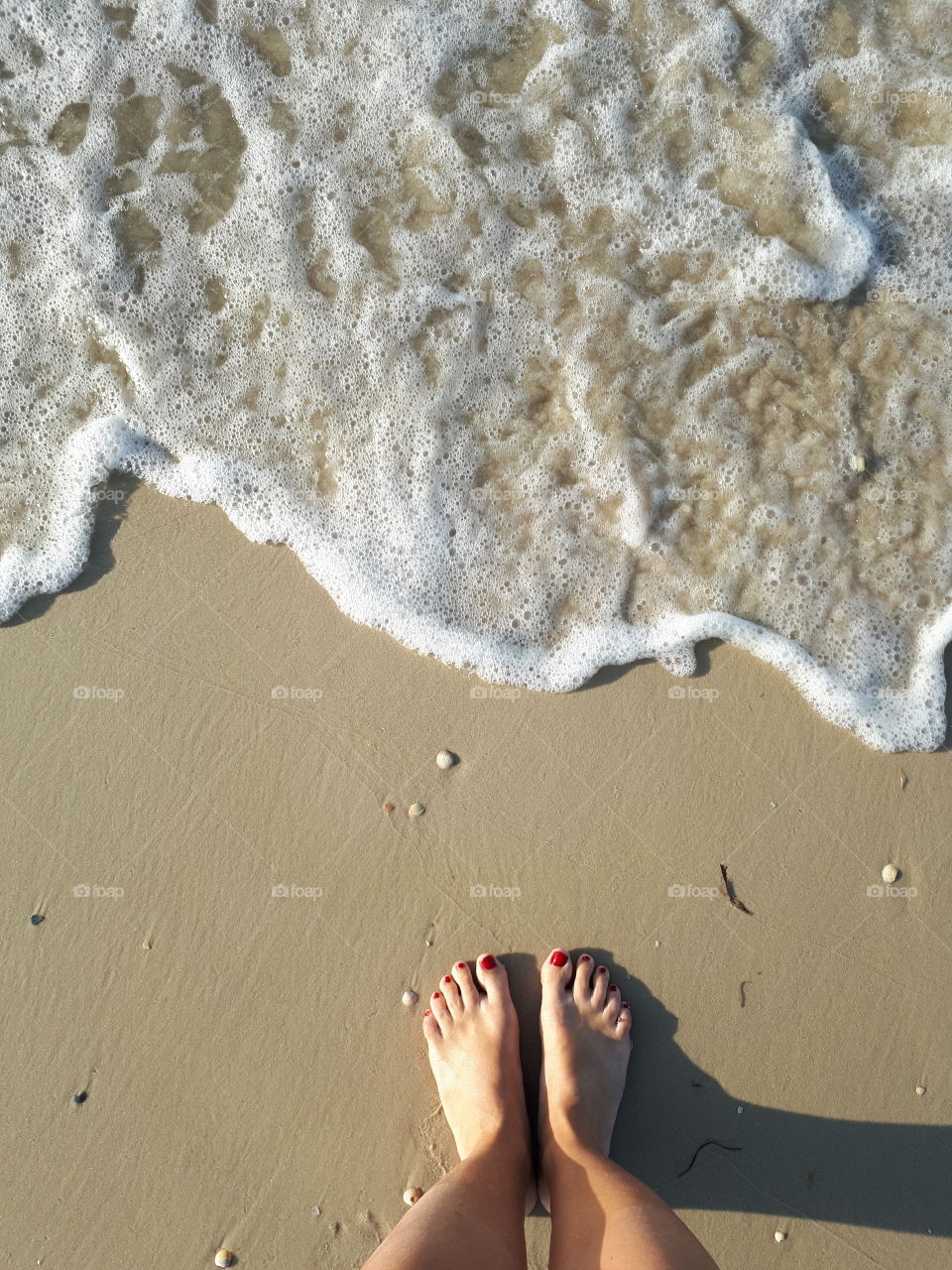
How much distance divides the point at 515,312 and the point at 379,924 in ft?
7.10

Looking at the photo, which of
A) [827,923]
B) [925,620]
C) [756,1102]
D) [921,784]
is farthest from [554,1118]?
[925,620]

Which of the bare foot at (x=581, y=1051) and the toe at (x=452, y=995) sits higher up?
the toe at (x=452, y=995)

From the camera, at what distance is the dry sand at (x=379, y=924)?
8.37ft

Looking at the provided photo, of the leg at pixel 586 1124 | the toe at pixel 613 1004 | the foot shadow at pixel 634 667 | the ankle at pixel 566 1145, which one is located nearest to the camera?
the leg at pixel 586 1124

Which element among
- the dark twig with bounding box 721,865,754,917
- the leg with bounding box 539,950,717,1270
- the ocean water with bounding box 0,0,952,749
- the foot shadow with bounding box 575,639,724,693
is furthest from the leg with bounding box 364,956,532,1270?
the ocean water with bounding box 0,0,952,749

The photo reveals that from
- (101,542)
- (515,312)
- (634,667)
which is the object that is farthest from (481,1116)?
(515,312)

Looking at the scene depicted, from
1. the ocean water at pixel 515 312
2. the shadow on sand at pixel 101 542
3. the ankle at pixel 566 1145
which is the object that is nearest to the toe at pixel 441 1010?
the ankle at pixel 566 1145

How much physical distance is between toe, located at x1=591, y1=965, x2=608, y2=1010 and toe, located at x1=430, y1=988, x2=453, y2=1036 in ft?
1.51

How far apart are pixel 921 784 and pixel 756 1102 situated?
1.15 meters

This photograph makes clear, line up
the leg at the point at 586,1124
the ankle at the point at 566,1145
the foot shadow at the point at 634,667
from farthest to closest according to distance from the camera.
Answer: the foot shadow at the point at 634,667, the ankle at the point at 566,1145, the leg at the point at 586,1124

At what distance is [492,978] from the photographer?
103 inches

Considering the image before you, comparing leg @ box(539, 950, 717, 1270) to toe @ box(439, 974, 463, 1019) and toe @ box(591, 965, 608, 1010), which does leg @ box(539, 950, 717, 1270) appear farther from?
toe @ box(439, 974, 463, 1019)

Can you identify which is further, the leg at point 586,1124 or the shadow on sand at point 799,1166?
the shadow on sand at point 799,1166

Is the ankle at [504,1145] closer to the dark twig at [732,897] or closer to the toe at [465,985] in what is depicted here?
the toe at [465,985]
